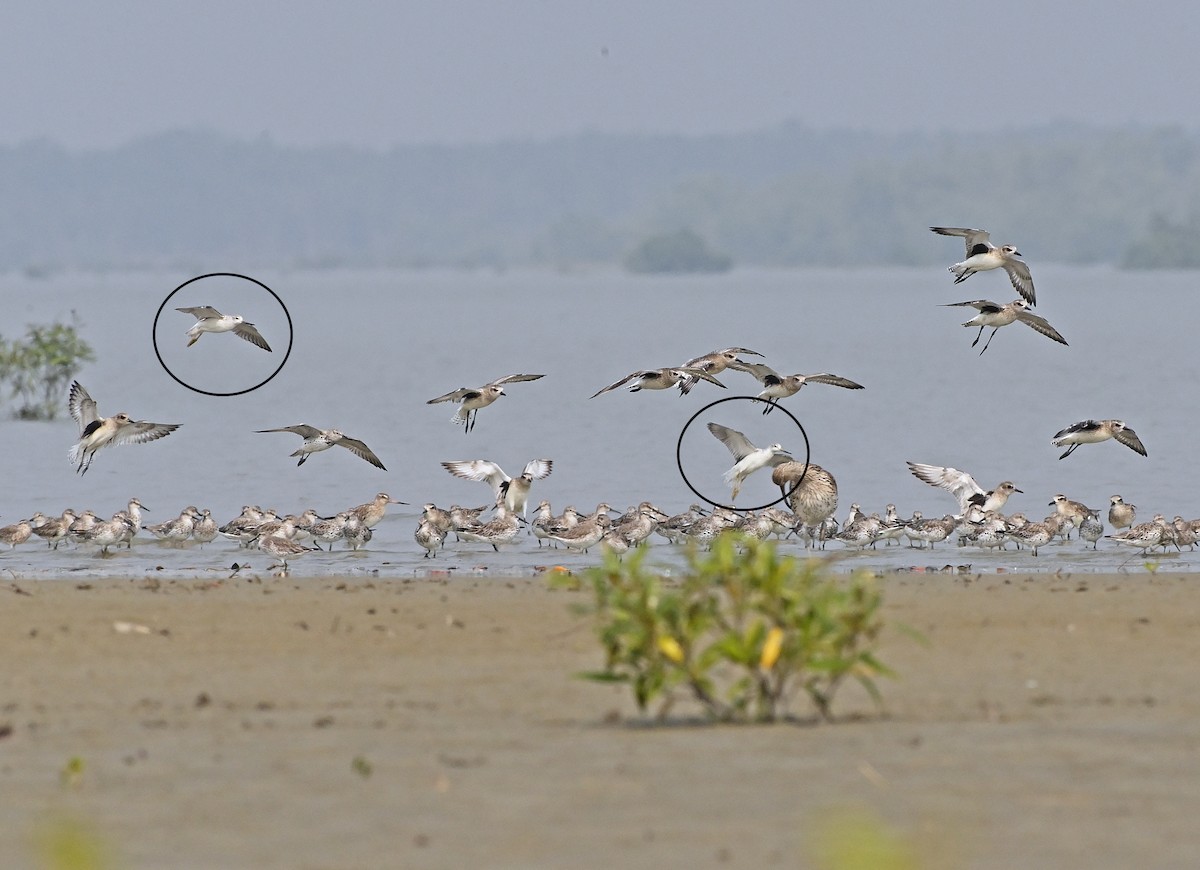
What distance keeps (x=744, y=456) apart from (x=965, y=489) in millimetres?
4428

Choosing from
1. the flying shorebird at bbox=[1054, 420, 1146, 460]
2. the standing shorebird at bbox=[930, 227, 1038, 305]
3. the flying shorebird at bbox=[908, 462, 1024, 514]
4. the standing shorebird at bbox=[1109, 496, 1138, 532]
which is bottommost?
the standing shorebird at bbox=[1109, 496, 1138, 532]

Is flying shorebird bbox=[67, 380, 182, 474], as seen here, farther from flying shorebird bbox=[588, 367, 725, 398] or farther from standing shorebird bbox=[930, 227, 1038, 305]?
standing shorebird bbox=[930, 227, 1038, 305]

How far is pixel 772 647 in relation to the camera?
30.8ft

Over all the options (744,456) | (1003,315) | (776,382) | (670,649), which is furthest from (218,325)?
(670,649)

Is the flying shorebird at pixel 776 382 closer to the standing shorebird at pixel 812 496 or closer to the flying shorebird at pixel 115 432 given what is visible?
the standing shorebird at pixel 812 496

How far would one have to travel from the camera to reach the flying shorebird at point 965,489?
23.3 m

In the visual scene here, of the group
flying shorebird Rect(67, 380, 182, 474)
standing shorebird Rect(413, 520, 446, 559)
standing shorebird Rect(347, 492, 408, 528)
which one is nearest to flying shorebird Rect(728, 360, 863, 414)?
standing shorebird Rect(413, 520, 446, 559)

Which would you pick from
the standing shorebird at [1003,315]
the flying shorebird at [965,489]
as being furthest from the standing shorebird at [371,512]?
the standing shorebird at [1003,315]

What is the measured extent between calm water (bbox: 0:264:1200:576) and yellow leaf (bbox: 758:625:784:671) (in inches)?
391

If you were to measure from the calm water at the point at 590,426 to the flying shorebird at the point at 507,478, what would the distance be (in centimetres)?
65

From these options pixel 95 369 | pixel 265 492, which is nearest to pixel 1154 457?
pixel 265 492

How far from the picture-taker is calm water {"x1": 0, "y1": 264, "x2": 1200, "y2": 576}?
26766mm

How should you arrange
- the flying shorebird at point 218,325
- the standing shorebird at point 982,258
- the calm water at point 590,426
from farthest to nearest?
the calm water at point 590,426 → the standing shorebird at point 982,258 → the flying shorebird at point 218,325

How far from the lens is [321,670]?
12.2m
